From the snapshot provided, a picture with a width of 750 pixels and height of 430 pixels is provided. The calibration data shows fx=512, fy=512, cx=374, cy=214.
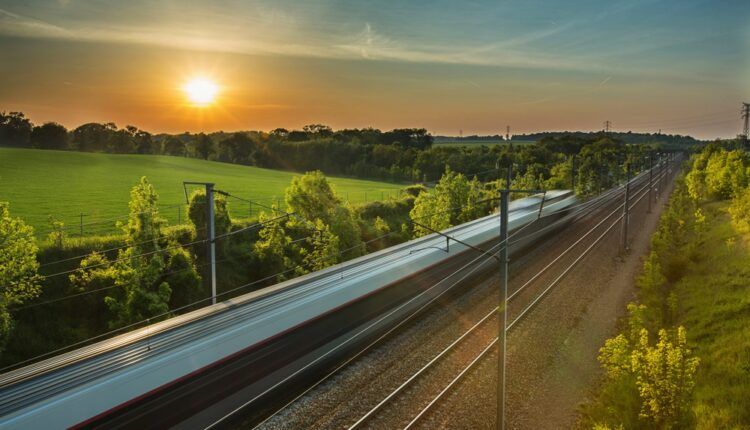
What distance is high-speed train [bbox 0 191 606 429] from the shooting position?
9.71 m

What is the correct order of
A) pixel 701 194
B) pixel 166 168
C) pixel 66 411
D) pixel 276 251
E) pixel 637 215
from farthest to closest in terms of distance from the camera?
pixel 166 168
pixel 701 194
pixel 637 215
pixel 276 251
pixel 66 411

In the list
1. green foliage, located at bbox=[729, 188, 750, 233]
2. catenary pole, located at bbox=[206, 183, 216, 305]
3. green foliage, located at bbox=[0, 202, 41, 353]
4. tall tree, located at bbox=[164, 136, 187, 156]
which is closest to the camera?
green foliage, located at bbox=[0, 202, 41, 353]

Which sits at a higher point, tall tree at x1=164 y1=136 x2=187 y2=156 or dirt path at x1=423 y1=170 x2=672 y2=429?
tall tree at x1=164 y1=136 x2=187 y2=156

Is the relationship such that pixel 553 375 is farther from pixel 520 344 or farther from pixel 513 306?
pixel 513 306

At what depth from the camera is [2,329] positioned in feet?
51.5

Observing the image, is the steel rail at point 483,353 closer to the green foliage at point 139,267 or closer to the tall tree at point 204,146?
the green foliage at point 139,267

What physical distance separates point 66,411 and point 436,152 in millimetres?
91495

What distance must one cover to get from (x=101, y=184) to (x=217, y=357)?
47289mm

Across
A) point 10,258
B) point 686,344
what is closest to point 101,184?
point 10,258

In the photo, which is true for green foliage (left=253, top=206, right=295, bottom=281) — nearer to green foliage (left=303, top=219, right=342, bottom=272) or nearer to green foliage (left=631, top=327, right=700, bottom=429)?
green foliage (left=303, top=219, right=342, bottom=272)

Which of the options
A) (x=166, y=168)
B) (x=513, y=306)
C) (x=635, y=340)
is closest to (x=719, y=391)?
(x=635, y=340)

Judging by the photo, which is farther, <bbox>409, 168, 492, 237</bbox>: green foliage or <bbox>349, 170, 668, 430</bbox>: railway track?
<bbox>409, 168, 492, 237</bbox>: green foliage

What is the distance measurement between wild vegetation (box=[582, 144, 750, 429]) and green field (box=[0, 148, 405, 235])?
25.4 metres

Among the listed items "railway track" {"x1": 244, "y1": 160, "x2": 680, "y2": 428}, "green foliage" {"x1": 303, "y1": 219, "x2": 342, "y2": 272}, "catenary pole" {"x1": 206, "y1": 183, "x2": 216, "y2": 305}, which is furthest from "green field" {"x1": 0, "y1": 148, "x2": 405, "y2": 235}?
"railway track" {"x1": 244, "y1": 160, "x2": 680, "y2": 428}
